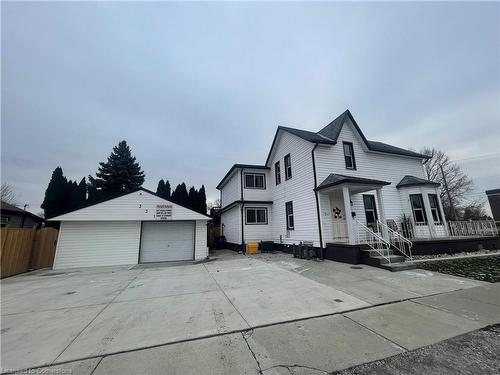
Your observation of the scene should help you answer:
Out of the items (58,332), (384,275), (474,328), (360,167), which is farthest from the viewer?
(360,167)

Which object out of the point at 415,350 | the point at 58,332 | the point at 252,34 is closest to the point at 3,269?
the point at 58,332

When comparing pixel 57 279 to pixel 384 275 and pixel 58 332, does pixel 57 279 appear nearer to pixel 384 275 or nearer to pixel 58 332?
pixel 58 332

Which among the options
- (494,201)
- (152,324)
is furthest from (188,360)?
(494,201)

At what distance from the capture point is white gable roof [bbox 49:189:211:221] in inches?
443

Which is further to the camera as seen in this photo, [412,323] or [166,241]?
[166,241]

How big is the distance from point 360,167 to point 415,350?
1135cm

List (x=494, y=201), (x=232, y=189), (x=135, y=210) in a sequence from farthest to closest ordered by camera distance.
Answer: (x=494, y=201)
(x=232, y=189)
(x=135, y=210)

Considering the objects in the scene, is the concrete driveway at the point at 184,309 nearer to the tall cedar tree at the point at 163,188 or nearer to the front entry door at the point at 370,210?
the front entry door at the point at 370,210

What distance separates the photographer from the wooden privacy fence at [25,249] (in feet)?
29.3

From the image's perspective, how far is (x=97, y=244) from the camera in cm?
1139

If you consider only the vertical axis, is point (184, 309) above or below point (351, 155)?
below

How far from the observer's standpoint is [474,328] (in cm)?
326

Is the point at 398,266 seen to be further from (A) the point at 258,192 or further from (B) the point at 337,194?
(A) the point at 258,192

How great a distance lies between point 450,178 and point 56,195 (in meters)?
47.6
